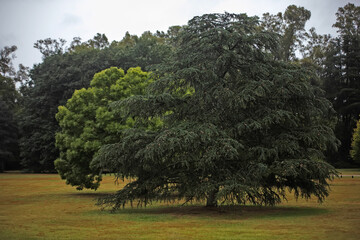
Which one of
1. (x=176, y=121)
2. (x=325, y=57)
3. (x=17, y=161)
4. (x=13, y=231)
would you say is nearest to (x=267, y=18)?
(x=325, y=57)

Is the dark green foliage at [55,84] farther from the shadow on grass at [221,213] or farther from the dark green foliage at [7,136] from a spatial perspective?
the shadow on grass at [221,213]

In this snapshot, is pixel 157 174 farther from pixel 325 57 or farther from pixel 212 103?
pixel 325 57

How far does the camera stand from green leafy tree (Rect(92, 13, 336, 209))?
17.9 m

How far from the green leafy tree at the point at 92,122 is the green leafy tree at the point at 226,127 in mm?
8701

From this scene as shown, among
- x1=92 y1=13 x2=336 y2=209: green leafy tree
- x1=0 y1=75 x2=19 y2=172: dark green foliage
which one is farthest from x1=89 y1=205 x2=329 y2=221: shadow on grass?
x1=0 y1=75 x2=19 y2=172: dark green foliage

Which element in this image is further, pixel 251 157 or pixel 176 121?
pixel 176 121

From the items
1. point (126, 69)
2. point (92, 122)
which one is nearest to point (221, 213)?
point (92, 122)

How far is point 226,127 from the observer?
63.8ft

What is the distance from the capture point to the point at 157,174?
19.8 metres

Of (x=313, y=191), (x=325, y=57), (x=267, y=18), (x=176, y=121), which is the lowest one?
(x=313, y=191)

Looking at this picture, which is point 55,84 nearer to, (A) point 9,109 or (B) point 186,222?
(A) point 9,109

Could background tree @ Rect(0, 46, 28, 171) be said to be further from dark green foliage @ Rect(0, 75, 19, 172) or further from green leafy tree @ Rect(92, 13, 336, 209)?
green leafy tree @ Rect(92, 13, 336, 209)

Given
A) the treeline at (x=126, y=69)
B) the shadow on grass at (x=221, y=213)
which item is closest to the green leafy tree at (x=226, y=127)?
the shadow on grass at (x=221, y=213)

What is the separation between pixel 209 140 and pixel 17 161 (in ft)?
230
